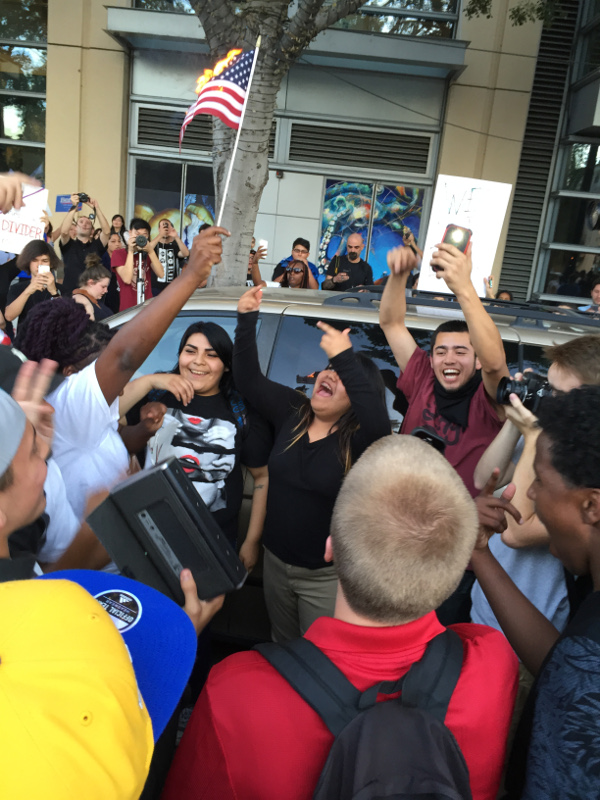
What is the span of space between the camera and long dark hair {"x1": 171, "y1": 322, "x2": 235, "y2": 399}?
4.01ft

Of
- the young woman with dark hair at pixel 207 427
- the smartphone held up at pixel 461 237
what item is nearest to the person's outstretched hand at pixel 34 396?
the young woman with dark hair at pixel 207 427

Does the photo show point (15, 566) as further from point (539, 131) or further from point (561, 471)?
point (539, 131)

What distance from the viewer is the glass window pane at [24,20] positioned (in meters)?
11.3

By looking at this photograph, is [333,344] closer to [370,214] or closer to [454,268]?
[454,268]

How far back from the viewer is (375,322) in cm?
314

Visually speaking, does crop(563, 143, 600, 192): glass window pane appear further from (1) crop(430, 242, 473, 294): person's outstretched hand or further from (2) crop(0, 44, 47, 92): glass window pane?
(1) crop(430, 242, 473, 294): person's outstretched hand

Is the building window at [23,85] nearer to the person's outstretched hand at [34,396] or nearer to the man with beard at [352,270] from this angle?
the man with beard at [352,270]

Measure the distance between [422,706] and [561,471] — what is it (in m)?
0.66

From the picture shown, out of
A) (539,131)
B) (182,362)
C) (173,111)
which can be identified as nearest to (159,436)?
(182,362)

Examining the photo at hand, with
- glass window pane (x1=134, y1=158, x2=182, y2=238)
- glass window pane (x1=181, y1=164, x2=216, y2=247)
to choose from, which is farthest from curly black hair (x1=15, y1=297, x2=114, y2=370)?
glass window pane (x1=134, y1=158, x2=182, y2=238)

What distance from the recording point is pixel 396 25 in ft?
35.7

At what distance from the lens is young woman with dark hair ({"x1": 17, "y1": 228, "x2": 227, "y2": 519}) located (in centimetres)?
196

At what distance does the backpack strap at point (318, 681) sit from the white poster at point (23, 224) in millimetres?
4318

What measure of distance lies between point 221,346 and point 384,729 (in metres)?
1.98
